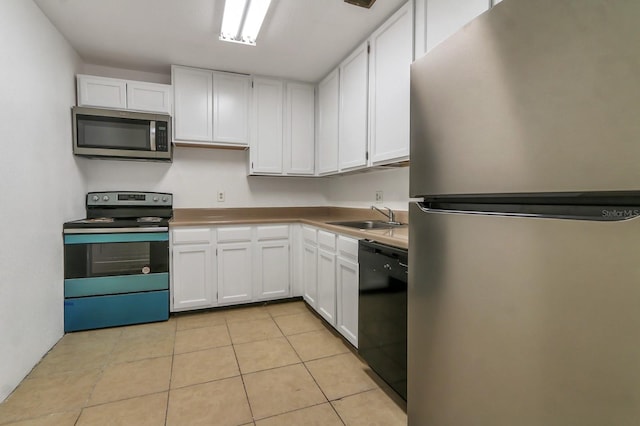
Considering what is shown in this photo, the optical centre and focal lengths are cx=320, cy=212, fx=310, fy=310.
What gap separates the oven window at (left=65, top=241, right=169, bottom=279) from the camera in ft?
8.23

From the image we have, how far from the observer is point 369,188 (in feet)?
9.81

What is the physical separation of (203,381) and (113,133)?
2.31 m

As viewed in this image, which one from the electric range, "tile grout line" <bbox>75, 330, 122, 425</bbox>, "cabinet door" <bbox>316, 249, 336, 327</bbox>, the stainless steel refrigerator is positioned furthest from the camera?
the electric range

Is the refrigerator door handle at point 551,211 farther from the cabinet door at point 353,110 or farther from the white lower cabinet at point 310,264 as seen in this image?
the white lower cabinet at point 310,264

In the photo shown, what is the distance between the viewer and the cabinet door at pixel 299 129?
341 centimetres

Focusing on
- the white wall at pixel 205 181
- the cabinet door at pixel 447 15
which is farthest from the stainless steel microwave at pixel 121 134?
the cabinet door at pixel 447 15

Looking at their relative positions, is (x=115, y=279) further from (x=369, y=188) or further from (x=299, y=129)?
(x=369, y=188)

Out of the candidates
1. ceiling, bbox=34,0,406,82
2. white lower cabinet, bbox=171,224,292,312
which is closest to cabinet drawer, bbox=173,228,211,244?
white lower cabinet, bbox=171,224,292,312

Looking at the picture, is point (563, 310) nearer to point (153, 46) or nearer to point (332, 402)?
point (332, 402)

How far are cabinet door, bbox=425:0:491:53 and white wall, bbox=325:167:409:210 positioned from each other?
990mm

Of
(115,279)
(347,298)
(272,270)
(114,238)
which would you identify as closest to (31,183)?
(114,238)

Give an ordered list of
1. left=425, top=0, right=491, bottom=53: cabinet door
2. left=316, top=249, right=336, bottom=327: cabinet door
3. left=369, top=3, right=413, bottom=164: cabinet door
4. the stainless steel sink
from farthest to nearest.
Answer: the stainless steel sink < left=316, top=249, right=336, bottom=327: cabinet door < left=369, top=3, right=413, bottom=164: cabinet door < left=425, top=0, right=491, bottom=53: cabinet door

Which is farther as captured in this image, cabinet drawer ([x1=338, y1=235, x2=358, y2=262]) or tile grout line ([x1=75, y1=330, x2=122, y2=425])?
cabinet drawer ([x1=338, y1=235, x2=358, y2=262])

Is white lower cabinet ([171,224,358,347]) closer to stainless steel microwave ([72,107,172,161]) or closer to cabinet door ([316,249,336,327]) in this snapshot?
cabinet door ([316,249,336,327])
